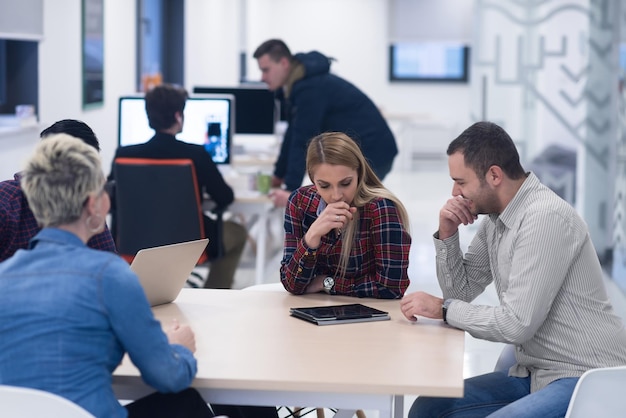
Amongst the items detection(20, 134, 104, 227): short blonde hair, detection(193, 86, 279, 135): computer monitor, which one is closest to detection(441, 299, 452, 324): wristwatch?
detection(20, 134, 104, 227): short blonde hair

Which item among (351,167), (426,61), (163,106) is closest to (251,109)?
(163,106)

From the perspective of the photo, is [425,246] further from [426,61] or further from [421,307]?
[426,61]

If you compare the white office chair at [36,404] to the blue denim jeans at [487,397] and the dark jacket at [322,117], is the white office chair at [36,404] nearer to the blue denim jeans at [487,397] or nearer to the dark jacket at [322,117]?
the blue denim jeans at [487,397]

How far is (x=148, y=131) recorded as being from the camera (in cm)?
544

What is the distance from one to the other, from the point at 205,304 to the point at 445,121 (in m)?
11.9

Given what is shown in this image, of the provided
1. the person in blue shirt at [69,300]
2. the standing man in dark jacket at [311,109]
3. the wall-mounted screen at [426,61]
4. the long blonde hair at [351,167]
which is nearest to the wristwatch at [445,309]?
the long blonde hair at [351,167]

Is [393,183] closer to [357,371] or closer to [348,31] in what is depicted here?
[348,31]

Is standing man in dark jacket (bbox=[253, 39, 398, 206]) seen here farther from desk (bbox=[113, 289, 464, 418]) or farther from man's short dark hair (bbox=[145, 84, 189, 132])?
desk (bbox=[113, 289, 464, 418])

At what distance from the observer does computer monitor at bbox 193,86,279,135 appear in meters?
6.69

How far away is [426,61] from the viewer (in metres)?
14.4

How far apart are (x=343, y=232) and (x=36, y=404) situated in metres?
1.36

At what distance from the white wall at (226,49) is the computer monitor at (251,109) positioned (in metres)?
0.86

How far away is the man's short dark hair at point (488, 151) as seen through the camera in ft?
8.02

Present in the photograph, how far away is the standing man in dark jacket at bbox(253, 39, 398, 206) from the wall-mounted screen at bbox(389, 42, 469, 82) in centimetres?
902
